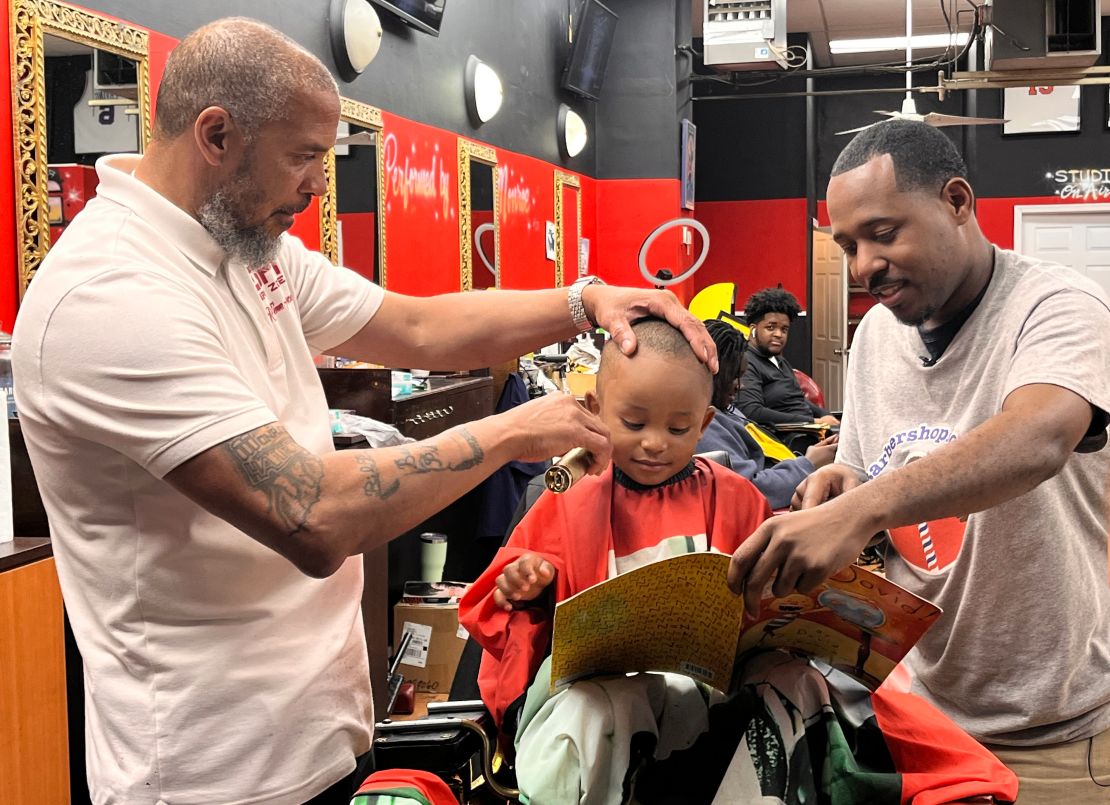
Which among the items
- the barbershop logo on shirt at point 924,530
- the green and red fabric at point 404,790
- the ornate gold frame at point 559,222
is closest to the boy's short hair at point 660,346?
the barbershop logo on shirt at point 924,530

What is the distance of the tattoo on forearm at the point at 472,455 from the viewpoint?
57.6 inches

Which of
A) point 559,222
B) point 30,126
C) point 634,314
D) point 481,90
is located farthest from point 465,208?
point 634,314

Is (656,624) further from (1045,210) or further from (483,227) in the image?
(1045,210)

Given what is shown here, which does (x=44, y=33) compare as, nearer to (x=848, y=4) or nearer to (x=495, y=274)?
(x=495, y=274)

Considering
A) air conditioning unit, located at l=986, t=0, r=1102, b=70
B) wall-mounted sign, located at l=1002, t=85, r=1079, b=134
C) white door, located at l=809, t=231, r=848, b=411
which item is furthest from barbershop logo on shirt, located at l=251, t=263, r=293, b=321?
wall-mounted sign, located at l=1002, t=85, r=1079, b=134

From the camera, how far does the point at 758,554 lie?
3.93ft

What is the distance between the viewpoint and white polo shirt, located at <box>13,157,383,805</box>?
1.28 meters

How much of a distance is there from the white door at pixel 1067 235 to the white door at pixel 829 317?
2.07 metres

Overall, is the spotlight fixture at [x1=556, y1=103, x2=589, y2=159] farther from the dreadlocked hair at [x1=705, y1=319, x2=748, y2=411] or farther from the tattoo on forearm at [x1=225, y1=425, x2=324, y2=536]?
the tattoo on forearm at [x1=225, y1=425, x2=324, y2=536]

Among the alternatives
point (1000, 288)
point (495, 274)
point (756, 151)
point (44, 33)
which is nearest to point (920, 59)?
point (756, 151)

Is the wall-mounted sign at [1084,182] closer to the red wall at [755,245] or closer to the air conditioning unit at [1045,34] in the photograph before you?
the red wall at [755,245]

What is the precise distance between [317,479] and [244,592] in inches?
8.3

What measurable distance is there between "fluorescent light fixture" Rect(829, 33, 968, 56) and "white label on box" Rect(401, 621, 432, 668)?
10611mm

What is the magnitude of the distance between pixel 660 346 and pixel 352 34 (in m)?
3.91
